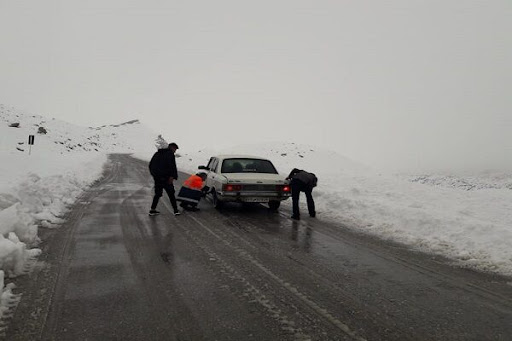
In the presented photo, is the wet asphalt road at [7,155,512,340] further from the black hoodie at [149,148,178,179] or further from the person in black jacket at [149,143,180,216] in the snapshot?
the black hoodie at [149,148,178,179]

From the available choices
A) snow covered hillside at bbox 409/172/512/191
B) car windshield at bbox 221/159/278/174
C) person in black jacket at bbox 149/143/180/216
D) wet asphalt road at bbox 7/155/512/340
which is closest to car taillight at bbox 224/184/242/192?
car windshield at bbox 221/159/278/174

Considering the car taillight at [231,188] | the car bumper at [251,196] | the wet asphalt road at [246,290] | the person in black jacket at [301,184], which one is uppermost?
the person in black jacket at [301,184]

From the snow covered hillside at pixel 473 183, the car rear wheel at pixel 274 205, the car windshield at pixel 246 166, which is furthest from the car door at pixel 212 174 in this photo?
the snow covered hillside at pixel 473 183

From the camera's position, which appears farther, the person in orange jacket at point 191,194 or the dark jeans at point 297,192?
the person in orange jacket at point 191,194

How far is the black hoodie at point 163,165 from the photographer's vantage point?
9.41m

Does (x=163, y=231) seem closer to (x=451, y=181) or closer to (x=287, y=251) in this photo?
(x=287, y=251)

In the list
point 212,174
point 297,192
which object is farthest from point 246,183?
point 212,174

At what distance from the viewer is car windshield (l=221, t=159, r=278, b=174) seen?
35.2ft

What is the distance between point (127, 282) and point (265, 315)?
1947 mm

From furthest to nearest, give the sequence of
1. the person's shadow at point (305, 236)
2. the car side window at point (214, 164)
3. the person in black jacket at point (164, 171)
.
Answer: the car side window at point (214, 164) → the person in black jacket at point (164, 171) → the person's shadow at point (305, 236)

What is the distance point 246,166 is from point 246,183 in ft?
4.10

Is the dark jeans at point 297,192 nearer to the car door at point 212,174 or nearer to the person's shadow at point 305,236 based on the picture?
the person's shadow at point 305,236

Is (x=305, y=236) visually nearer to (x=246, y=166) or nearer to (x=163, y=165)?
(x=246, y=166)

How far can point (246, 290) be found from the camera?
4.39 metres
